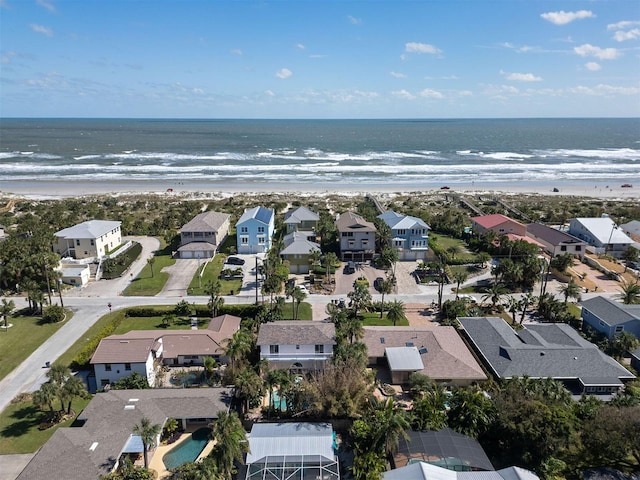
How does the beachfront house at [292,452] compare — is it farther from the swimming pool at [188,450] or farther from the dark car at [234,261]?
the dark car at [234,261]

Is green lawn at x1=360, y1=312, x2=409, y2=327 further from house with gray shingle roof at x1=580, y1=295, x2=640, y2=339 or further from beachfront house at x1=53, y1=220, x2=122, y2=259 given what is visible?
beachfront house at x1=53, y1=220, x2=122, y2=259

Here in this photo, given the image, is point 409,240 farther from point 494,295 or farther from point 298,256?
point 494,295

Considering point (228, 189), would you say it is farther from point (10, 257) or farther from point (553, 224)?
point (553, 224)

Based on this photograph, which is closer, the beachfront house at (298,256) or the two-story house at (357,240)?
the beachfront house at (298,256)

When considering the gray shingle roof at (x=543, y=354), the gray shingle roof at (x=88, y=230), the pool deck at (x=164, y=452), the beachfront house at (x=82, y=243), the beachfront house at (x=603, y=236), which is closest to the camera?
the pool deck at (x=164, y=452)

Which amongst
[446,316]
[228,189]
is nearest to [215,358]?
[446,316]

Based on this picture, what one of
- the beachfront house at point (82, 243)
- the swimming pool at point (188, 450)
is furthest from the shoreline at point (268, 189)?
the swimming pool at point (188, 450)

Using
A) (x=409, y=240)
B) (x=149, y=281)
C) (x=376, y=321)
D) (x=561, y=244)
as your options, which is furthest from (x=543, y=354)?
(x=149, y=281)
